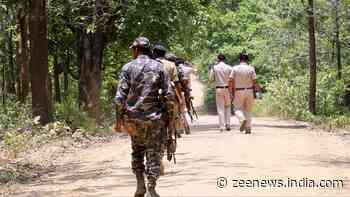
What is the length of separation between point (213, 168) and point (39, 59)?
9.03m

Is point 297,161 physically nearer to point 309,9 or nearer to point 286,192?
point 286,192

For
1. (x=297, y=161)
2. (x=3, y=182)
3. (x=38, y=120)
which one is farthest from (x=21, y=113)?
(x=297, y=161)

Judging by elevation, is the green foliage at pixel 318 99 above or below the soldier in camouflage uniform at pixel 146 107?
below

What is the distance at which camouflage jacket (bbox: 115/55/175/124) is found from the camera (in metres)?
8.79

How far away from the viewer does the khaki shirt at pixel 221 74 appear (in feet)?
58.9

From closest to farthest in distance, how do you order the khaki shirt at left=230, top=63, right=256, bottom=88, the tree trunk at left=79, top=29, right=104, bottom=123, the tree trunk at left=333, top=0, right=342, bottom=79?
the khaki shirt at left=230, top=63, right=256, bottom=88, the tree trunk at left=79, top=29, right=104, bottom=123, the tree trunk at left=333, top=0, right=342, bottom=79

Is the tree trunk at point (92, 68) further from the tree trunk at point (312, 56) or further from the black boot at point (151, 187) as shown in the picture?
the black boot at point (151, 187)

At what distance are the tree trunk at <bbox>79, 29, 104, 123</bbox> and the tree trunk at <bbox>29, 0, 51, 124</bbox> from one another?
505 cm

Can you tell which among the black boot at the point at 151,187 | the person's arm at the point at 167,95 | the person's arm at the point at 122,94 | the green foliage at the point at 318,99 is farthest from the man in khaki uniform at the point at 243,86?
the black boot at the point at 151,187

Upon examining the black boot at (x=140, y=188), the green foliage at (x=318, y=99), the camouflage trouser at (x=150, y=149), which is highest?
the camouflage trouser at (x=150, y=149)

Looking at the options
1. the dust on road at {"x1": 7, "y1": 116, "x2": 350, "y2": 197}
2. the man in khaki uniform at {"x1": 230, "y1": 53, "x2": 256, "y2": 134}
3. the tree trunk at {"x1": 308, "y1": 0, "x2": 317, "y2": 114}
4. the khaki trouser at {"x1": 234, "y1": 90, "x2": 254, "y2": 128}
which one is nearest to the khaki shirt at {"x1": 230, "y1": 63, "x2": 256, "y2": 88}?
the man in khaki uniform at {"x1": 230, "y1": 53, "x2": 256, "y2": 134}

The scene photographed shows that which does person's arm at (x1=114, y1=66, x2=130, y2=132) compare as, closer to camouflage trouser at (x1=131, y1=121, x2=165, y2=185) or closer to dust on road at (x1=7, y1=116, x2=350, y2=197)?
camouflage trouser at (x1=131, y1=121, x2=165, y2=185)

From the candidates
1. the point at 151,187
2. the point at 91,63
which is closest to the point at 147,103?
the point at 151,187

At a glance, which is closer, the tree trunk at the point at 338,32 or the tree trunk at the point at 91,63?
the tree trunk at the point at 91,63
